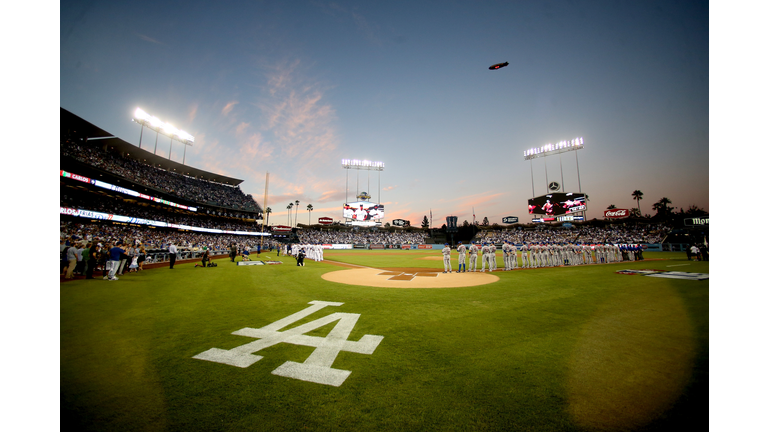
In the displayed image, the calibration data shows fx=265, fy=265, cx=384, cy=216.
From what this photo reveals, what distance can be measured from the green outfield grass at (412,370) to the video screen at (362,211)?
174 feet

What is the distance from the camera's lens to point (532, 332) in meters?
4.98

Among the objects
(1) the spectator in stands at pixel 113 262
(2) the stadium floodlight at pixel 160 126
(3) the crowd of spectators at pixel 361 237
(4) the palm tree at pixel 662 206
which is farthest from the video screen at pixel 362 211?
(4) the palm tree at pixel 662 206

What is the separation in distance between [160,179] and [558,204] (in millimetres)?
69825

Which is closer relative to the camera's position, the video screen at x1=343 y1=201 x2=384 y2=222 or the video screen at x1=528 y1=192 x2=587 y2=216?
the video screen at x1=528 y1=192 x2=587 y2=216

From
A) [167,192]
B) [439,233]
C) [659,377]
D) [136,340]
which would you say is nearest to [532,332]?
[659,377]

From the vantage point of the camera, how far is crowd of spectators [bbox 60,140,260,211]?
104ft

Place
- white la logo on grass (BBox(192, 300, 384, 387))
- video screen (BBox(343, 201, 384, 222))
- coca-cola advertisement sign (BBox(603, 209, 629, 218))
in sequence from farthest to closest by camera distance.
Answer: video screen (BBox(343, 201, 384, 222)), coca-cola advertisement sign (BBox(603, 209, 629, 218)), white la logo on grass (BBox(192, 300, 384, 387))

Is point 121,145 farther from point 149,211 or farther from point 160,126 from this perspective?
point 149,211

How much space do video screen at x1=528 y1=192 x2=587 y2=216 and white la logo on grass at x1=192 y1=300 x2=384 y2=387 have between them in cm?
5385

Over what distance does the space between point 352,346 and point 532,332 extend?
133 inches

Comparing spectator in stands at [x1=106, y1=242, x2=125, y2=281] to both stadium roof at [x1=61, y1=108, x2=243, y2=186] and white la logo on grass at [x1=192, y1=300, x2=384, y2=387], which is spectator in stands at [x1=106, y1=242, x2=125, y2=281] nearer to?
white la logo on grass at [x1=192, y1=300, x2=384, y2=387]

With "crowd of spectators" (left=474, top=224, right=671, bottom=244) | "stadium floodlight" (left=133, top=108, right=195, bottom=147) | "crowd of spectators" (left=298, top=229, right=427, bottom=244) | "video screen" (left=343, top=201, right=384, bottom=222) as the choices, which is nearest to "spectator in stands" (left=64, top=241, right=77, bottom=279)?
"crowd of spectators" (left=474, top=224, right=671, bottom=244)

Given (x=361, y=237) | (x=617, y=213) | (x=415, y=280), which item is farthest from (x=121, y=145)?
(x=617, y=213)

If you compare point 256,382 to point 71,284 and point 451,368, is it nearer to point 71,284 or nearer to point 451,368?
point 451,368
